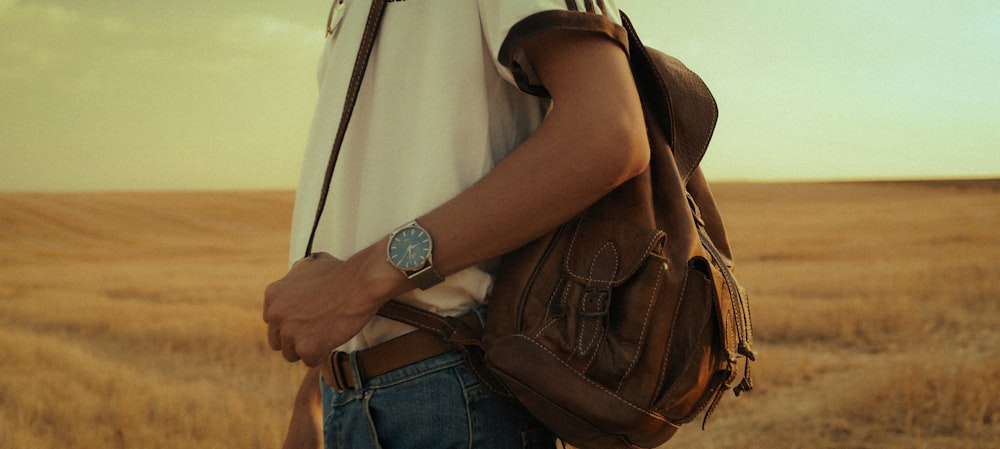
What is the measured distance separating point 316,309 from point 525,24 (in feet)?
1.73

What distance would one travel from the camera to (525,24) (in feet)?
4.16

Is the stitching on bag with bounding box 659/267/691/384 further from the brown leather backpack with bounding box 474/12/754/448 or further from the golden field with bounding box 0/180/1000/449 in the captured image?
the golden field with bounding box 0/180/1000/449

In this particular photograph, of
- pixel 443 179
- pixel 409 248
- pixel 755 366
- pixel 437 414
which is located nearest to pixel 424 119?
pixel 443 179

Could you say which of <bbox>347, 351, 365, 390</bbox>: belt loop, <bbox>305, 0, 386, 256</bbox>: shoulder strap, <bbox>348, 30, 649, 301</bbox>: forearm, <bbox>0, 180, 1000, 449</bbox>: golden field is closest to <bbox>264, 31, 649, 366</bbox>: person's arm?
<bbox>348, 30, 649, 301</bbox>: forearm

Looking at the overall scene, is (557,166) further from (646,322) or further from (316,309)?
(316,309)

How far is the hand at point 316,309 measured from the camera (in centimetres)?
135

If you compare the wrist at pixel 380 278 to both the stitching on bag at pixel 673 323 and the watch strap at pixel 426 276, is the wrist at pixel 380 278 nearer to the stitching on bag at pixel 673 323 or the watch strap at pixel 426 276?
the watch strap at pixel 426 276

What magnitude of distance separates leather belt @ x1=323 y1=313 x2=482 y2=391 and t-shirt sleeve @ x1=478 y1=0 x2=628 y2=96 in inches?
15.3

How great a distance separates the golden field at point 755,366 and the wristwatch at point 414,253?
441 centimetres

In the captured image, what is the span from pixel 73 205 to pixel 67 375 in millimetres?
28814

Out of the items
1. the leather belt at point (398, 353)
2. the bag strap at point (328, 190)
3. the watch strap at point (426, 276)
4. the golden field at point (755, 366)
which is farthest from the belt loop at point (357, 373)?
the golden field at point (755, 366)

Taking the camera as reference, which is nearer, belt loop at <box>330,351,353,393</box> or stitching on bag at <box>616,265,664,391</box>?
stitching on bag at <box>616,265,664,391</box>

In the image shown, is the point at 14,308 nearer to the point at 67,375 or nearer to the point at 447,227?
the point at 67,375

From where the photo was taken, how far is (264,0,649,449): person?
128 centimetres
